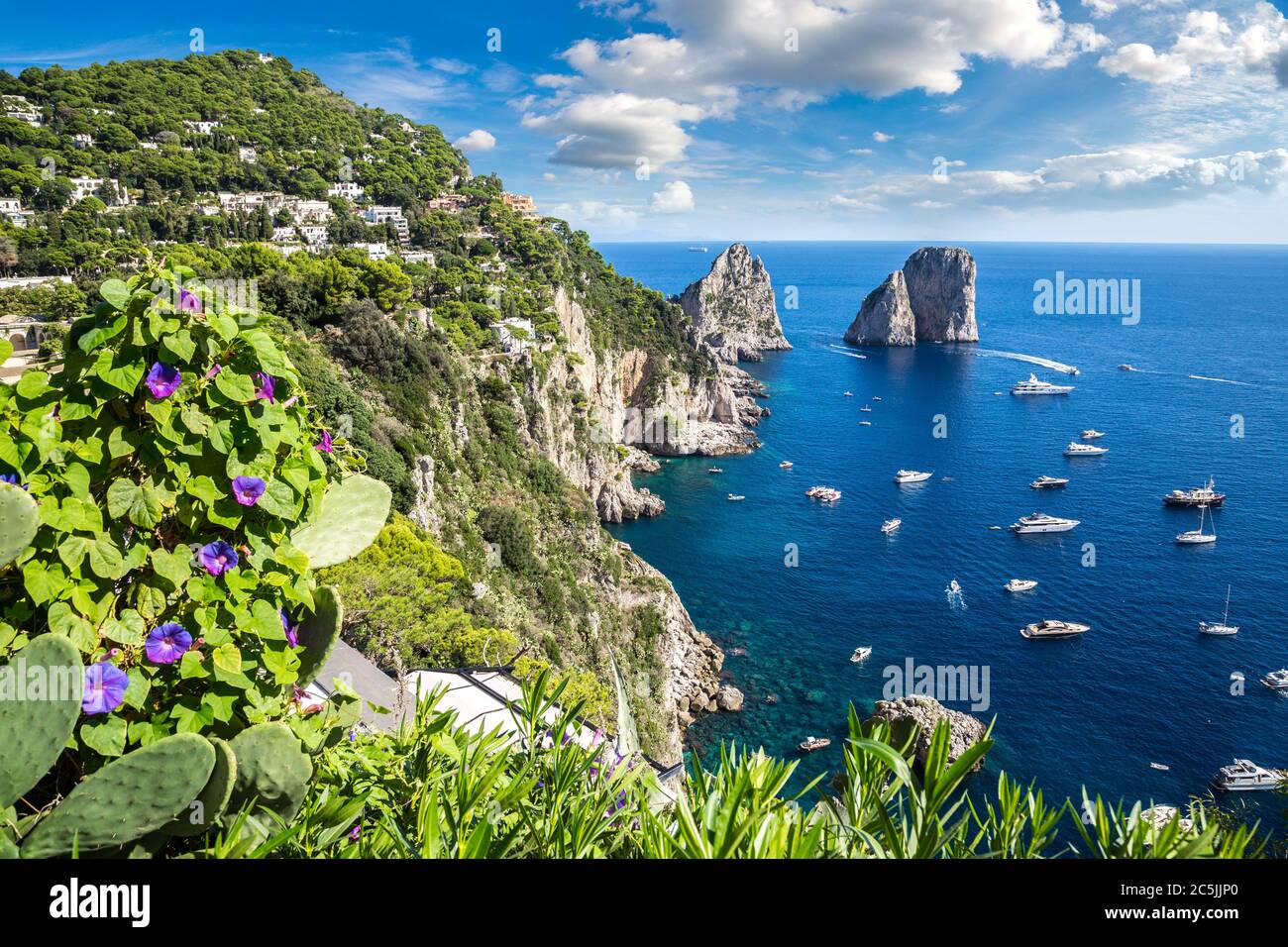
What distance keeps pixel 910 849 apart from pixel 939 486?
184ft

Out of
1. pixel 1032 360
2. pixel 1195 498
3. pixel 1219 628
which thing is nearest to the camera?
pixel 1219 628

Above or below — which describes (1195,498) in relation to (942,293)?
below

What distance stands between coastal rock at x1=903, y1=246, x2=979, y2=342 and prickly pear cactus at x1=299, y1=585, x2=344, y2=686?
116 m

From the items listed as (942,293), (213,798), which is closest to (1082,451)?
(942,293)

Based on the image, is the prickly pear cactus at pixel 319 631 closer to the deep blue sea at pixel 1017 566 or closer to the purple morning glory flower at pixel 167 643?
the purple morning glory flower at pixel 167 643

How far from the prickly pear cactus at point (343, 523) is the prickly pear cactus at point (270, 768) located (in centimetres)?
82

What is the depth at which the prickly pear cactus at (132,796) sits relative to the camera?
230 cm

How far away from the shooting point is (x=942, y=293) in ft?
355

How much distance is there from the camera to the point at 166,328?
2.58 meters

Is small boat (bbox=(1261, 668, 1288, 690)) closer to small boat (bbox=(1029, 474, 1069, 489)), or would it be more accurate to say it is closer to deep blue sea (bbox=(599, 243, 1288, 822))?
deep blue sea (bbox=(599, 243, 1288, 822))

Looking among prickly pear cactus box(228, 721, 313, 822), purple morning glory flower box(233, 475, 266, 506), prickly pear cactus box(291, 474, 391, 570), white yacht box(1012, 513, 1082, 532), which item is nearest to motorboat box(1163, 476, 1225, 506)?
white yacht box(1012, 513, 1082, 532)

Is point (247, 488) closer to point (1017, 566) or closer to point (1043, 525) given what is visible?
point (1017, 566)

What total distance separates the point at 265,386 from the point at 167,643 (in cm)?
95

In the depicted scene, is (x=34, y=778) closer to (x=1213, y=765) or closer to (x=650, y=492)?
(x=1213, y=765)
